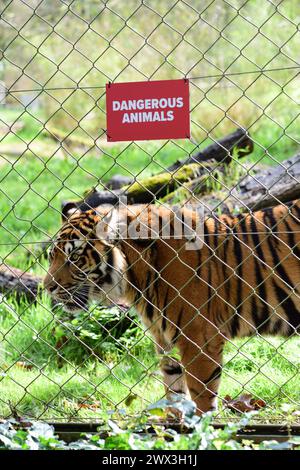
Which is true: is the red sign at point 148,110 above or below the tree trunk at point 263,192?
→ below

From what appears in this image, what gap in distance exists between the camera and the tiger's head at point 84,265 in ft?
14.6

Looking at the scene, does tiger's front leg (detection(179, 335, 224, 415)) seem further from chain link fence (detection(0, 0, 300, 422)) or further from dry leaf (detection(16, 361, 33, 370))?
dry leaf (detection(16, 361, 33, 370))

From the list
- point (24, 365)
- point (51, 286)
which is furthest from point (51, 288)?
point (24, 365)

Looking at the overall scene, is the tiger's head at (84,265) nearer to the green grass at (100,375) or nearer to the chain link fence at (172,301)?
the chain link fence at (172,301)

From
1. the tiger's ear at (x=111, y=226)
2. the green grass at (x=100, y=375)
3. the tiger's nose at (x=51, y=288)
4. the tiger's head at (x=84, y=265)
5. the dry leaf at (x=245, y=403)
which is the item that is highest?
the tiger's ear at (x=111, y=226)

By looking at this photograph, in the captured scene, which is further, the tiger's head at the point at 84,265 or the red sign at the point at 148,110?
the tiger's head at the point at 84,265

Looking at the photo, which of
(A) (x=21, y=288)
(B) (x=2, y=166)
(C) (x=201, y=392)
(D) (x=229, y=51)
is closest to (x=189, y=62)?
(D) (x=229, y=51)

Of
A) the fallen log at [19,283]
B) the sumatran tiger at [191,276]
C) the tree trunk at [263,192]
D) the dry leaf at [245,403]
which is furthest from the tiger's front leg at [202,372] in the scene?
the fallen log at [19,283]

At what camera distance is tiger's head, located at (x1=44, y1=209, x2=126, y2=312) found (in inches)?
176

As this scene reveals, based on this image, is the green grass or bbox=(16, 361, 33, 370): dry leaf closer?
the green grass

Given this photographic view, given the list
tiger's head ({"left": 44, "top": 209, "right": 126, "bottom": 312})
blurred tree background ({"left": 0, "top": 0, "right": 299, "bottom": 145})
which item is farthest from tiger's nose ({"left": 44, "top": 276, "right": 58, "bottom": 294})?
blurred tree background ({"left": 0, "top": 0, "right": 299, "bottom": 145})

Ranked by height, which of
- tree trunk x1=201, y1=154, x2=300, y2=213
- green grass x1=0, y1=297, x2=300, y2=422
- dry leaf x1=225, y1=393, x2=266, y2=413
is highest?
tree trunk x1=201, y1=154, x2=300, y2=213

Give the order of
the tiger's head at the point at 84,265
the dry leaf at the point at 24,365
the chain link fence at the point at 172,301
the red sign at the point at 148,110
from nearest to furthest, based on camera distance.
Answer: the red sign at the point at 148,110, the chain link fence at the point at 172,301, the tiger's head at the point at 84,265, the dry leaf at the point at 24,365

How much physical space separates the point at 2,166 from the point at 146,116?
10.2 metres
